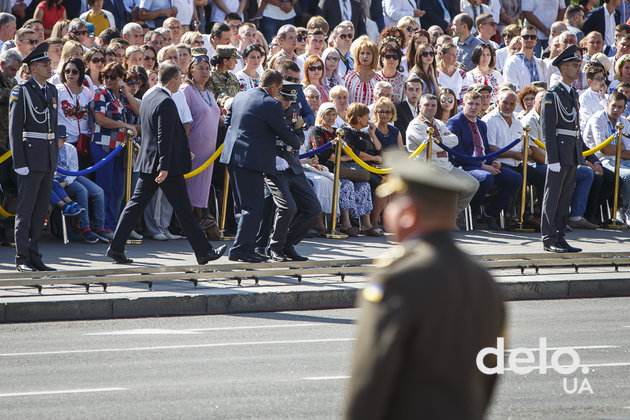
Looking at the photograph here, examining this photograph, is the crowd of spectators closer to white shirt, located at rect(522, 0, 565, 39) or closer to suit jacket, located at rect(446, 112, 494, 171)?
suit jacket, located at rect(446, 112, 494, 171)

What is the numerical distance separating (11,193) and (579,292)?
280 inches

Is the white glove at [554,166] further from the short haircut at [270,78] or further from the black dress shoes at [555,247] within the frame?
the short haircut at [270,78]

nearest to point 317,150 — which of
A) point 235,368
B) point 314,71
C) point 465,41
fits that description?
point 314,71

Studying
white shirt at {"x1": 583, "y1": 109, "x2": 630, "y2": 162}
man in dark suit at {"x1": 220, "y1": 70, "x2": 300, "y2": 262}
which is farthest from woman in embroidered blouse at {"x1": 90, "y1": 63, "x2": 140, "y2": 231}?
white shirt at {"x1": 583, "y1": 109, "x2": 630, "y2": 162}

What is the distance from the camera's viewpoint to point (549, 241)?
1476 centimetres

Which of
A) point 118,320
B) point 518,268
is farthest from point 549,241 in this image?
point 118,320

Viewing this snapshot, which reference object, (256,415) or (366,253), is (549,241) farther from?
(256,415)

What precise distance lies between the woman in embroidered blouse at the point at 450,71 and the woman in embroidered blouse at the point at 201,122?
471 centimetres

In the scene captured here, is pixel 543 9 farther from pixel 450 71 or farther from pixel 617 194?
pixel 617 194

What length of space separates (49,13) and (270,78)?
6938 mm

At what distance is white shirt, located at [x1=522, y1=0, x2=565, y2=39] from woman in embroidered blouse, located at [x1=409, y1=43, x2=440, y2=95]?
22.8 feet

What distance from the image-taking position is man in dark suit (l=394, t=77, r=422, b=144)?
56.3 feet

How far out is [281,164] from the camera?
13.4m

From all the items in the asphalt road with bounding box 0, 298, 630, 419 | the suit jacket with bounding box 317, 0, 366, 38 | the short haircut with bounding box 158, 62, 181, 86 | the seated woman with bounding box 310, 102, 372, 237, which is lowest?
the asphalt road with bounding box 0, 298, 630, 419
